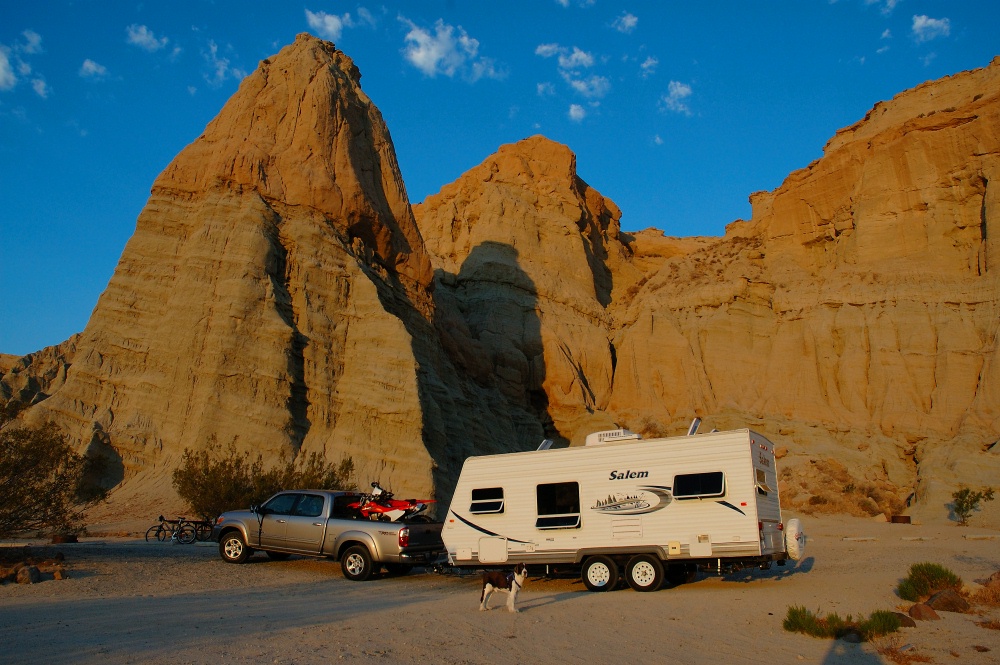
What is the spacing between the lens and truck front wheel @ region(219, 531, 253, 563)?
1580cm

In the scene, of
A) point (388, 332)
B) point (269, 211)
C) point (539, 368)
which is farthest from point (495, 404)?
point (269, 211)

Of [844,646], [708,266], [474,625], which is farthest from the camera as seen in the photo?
[708,266]

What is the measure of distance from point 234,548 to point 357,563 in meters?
3.15

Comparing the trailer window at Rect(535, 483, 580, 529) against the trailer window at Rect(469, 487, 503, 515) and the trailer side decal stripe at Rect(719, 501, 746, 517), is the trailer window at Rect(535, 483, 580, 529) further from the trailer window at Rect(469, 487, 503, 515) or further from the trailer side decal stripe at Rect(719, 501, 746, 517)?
the trailer side decal stripe at Rect(719, 501, 746, 517)

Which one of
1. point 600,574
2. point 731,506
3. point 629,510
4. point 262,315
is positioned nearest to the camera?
point 731,506

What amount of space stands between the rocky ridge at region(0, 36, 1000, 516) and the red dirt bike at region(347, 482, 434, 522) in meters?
15.7

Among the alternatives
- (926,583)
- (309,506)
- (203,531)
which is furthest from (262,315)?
(926,583)

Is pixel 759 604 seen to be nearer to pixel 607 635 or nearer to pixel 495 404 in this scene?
pixel 607 635

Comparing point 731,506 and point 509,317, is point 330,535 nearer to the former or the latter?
point 731,506

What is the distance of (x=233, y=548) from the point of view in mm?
15898

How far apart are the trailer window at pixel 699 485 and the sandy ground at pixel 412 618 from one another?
1.74 meters

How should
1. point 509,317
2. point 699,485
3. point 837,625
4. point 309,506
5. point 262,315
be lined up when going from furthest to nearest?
point 509,317 → point 262,315 → point 309,506 → point 699,485 → point 837,625

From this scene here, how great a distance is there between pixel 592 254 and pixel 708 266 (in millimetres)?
13743

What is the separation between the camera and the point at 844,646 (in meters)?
8.90
